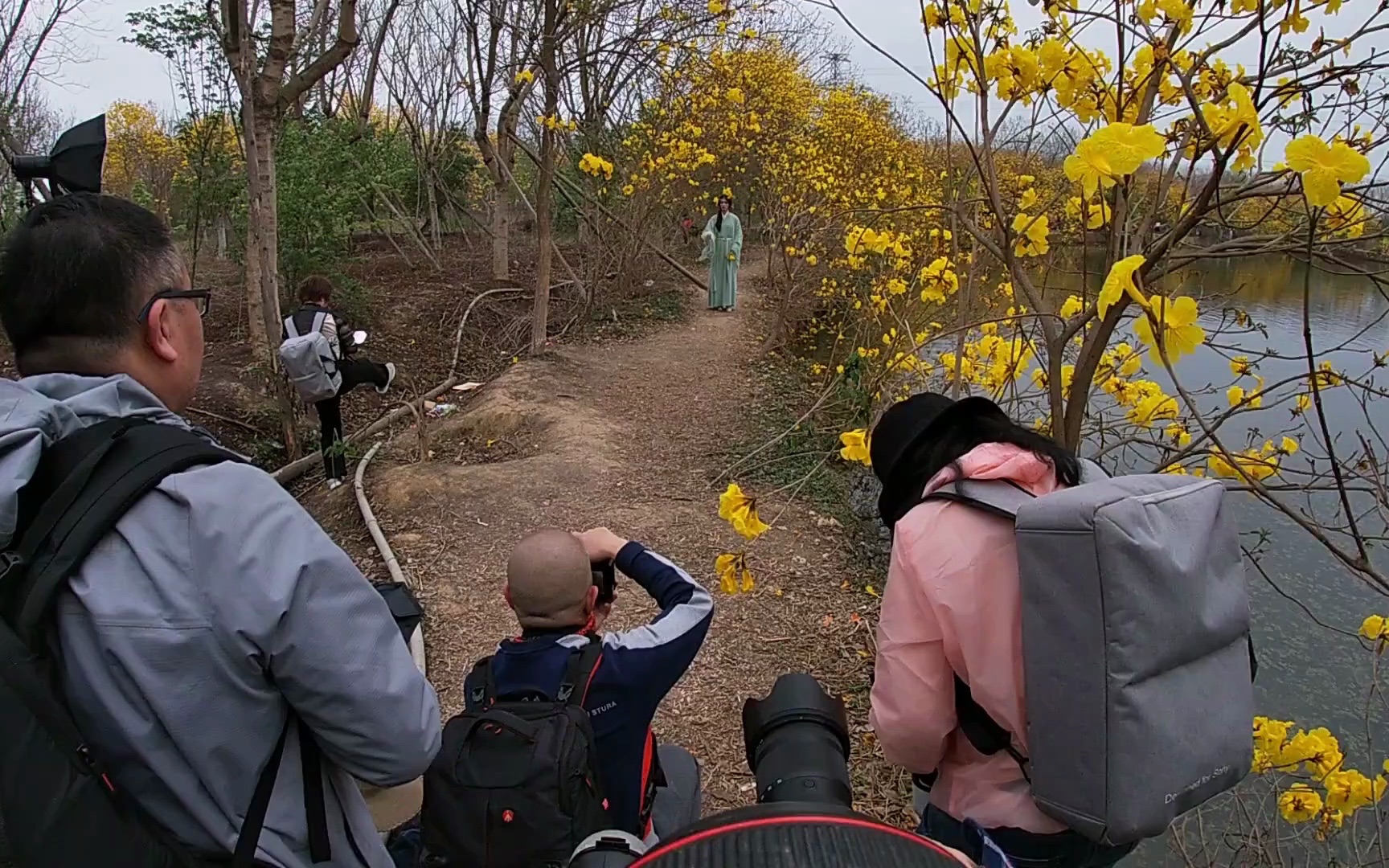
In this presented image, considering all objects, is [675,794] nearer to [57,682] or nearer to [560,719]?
[560,719]

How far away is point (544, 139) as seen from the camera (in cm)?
778

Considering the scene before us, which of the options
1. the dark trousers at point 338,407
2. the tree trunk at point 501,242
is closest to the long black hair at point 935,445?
the dark trousers at point 338,407

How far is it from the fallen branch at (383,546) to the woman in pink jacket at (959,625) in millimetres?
2552

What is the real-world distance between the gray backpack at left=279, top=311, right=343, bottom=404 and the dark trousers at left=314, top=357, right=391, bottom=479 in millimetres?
121

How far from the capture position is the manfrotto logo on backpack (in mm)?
1303

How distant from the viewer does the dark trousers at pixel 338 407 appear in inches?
220

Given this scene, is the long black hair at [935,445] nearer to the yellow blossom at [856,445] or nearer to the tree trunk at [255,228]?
the yellow blossom at [856,445]

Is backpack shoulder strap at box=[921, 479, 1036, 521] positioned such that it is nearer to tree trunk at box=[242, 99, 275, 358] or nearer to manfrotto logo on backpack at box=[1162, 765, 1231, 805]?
manfrotto logo on backpack at box=[1162, 765, 1231, 805]

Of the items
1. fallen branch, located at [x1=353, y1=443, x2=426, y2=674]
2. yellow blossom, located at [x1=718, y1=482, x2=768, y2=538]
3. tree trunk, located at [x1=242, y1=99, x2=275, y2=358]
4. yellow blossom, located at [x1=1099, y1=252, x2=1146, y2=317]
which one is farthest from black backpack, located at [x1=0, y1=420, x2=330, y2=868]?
tree trunk, located at [x1=242, y1=99, x2=275, y2=358]

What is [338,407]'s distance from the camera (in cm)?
574

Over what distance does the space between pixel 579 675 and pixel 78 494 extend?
82 centimetres

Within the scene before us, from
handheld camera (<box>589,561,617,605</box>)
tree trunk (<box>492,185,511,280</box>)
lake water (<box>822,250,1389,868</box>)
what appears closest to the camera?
handheld camera (<box>589,561,617,605</box>)

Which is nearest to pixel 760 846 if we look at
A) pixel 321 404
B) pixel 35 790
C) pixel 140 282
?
pixel 35 790

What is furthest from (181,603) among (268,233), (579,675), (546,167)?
(546,167)
